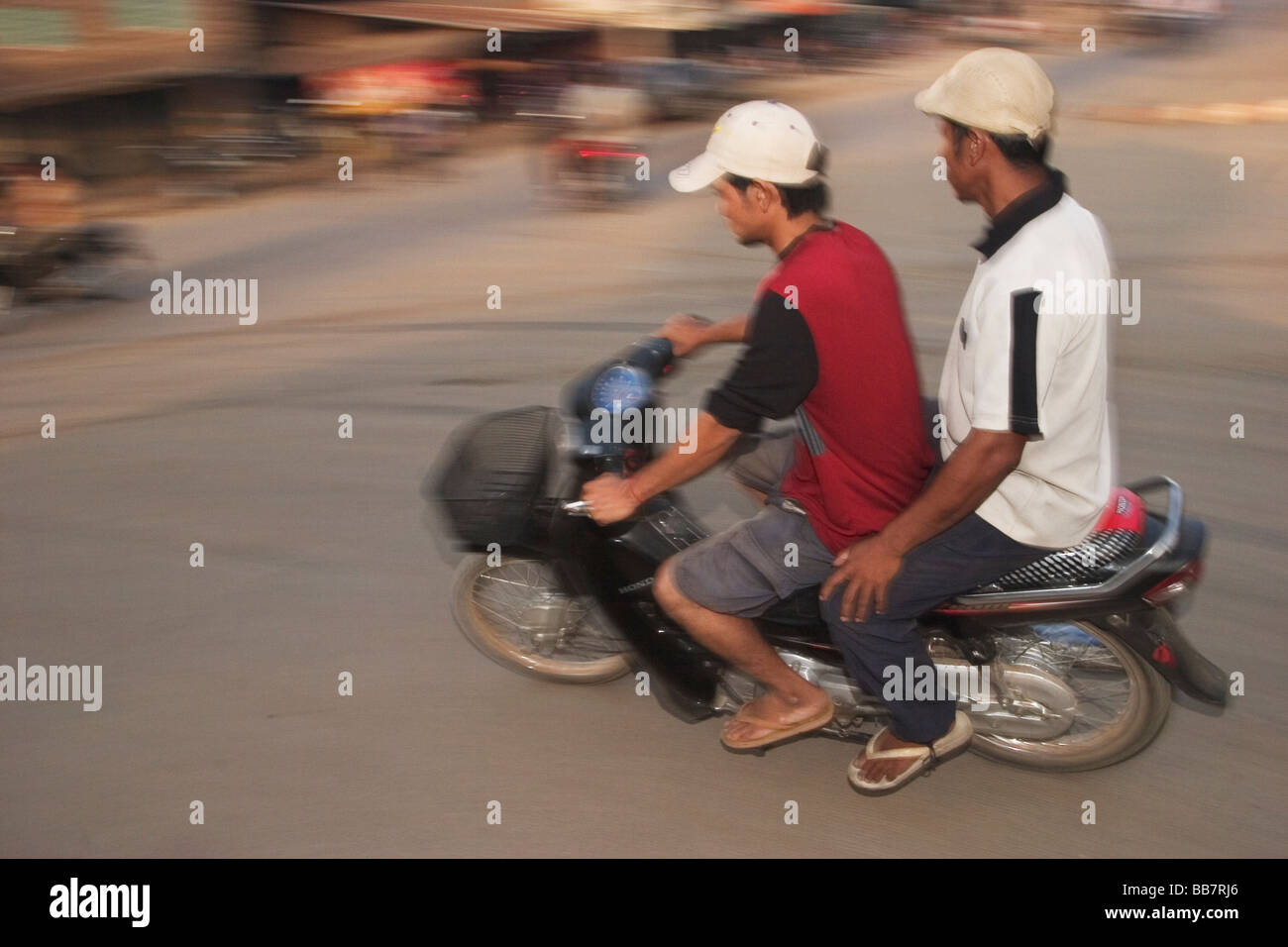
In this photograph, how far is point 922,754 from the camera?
3.25 meters

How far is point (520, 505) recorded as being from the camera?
10.7 feet

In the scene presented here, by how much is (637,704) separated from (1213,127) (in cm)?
1242

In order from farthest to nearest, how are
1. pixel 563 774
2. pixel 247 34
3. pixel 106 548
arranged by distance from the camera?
1. pixel 247 34
2. pixel 106 548
3. pixel 563 774

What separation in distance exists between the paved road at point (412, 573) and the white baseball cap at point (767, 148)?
5.70 ft

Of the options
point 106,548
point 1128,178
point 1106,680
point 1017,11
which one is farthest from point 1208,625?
point 1017,11

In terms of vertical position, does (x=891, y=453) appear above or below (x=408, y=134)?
below

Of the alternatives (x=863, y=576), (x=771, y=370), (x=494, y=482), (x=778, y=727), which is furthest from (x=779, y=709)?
(x=771, y=370)

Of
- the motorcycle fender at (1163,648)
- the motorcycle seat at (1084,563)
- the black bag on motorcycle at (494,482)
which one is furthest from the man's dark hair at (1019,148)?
the black bag on motorcycle at (494,482)

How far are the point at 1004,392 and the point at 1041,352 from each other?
0.11m

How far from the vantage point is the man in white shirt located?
258 centimetres

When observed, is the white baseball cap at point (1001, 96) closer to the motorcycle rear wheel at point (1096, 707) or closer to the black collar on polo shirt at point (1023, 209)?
the black collar on polo shirt at point (1023, 209)

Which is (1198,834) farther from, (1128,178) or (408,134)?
(408,134)

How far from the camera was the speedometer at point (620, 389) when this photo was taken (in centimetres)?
306

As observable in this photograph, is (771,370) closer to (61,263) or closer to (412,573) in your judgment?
(412,573)
